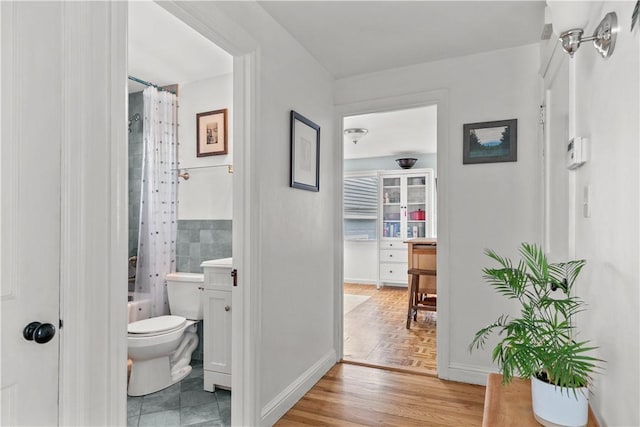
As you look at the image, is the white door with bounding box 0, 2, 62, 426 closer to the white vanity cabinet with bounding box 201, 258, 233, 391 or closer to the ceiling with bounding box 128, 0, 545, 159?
the ceiling with bounding box 128, 0, 545, 159

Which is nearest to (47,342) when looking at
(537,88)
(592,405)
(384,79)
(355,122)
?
(592,405)

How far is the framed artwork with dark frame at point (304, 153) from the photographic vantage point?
8.16 feet

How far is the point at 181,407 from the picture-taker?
234cm

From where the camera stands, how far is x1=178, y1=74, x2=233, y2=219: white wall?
305 cm

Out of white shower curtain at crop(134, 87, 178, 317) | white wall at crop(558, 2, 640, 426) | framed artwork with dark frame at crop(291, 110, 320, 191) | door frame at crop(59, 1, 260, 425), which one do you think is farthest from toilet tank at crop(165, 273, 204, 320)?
white wall at crop(558, 2, 640, 426)

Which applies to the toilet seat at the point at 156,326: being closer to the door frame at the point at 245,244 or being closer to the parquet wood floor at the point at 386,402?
the door frame at the point at 245,244

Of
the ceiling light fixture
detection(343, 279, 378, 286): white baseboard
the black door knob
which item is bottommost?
detection(343, 279, 378, 286): white baseboard

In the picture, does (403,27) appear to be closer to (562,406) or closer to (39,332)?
(562,406)

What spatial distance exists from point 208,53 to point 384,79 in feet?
4.51

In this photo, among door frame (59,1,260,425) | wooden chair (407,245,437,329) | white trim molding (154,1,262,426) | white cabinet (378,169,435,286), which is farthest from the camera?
white cabinet (378,169,435,286)

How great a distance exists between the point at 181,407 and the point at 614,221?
7.93ft

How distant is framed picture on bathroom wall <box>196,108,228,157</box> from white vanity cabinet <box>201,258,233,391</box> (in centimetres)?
99

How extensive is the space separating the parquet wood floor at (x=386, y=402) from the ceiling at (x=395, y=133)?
2.30m

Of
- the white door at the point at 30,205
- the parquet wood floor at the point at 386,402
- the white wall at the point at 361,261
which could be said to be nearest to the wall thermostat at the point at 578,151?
the parquet wood floor at the point at 386,402
